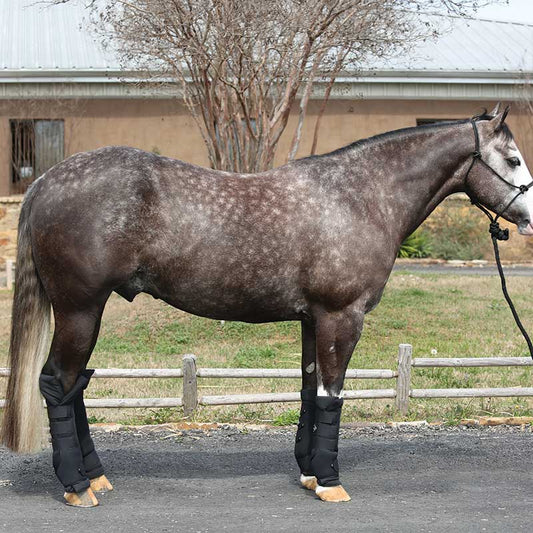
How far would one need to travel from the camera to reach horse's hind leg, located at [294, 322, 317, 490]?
636 cm

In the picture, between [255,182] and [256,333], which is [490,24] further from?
[255,182]

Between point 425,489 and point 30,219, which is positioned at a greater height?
point 30,219

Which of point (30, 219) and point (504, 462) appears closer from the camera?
point (30, 219)

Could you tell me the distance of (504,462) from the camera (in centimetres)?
698

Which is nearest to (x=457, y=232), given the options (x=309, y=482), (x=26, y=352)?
(x=309, y=482)

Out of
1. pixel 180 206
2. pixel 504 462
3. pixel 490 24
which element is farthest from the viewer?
pixel 490 24

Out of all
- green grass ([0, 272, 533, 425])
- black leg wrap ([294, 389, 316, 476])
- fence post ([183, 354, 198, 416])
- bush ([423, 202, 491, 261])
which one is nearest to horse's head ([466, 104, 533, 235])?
black leg wrap ([294, 389, 316, 476])

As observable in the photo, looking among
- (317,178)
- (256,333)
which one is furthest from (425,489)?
(256,333)

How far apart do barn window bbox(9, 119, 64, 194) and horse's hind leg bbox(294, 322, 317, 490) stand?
629 inches

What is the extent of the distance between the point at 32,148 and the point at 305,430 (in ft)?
53.9

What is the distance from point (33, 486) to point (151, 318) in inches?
262

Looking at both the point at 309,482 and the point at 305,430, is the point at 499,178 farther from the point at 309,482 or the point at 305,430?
the point at 309,482

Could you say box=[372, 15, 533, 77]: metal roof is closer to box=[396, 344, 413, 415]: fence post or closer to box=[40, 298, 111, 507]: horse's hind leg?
box=[396, 344, 413, 415]: fence post

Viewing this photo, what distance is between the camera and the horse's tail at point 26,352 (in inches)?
233
